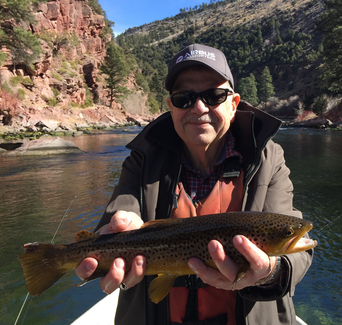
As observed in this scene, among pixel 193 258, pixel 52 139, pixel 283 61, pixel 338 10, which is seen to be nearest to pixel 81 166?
pixel 52 139

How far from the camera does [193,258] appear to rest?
1.88 m

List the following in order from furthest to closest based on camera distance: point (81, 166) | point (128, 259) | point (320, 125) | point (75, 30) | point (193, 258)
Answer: point (75, 30)
point (320, 125)
point (81, 166)
point (128, 259)
point (193, 258)

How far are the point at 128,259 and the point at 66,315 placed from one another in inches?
110

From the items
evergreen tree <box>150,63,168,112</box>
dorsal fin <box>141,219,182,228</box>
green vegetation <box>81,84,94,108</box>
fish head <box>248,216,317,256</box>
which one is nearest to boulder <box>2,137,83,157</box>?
dorsal fin <box>141,219,182,228</box>

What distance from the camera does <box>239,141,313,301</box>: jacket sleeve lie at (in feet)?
6.24

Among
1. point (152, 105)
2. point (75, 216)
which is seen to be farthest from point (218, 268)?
point (152, 105)

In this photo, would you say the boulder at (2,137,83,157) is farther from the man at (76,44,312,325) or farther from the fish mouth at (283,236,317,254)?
the fish mouth at (283,236,317,254)

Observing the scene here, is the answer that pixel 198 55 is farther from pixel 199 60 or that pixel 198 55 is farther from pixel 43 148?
pixel 43 148

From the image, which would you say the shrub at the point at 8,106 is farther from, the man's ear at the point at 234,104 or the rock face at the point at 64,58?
the man's ear at the point at 234,104

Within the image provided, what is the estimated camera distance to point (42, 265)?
82.9 inches

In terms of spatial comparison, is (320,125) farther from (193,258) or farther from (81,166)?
(193,258)

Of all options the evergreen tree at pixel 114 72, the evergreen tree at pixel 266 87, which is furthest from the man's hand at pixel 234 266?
the evergreen tree at pixel 266 87

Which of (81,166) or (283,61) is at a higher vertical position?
(283,61)

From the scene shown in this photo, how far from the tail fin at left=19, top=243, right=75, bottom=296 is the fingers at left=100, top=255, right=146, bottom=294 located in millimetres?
338
